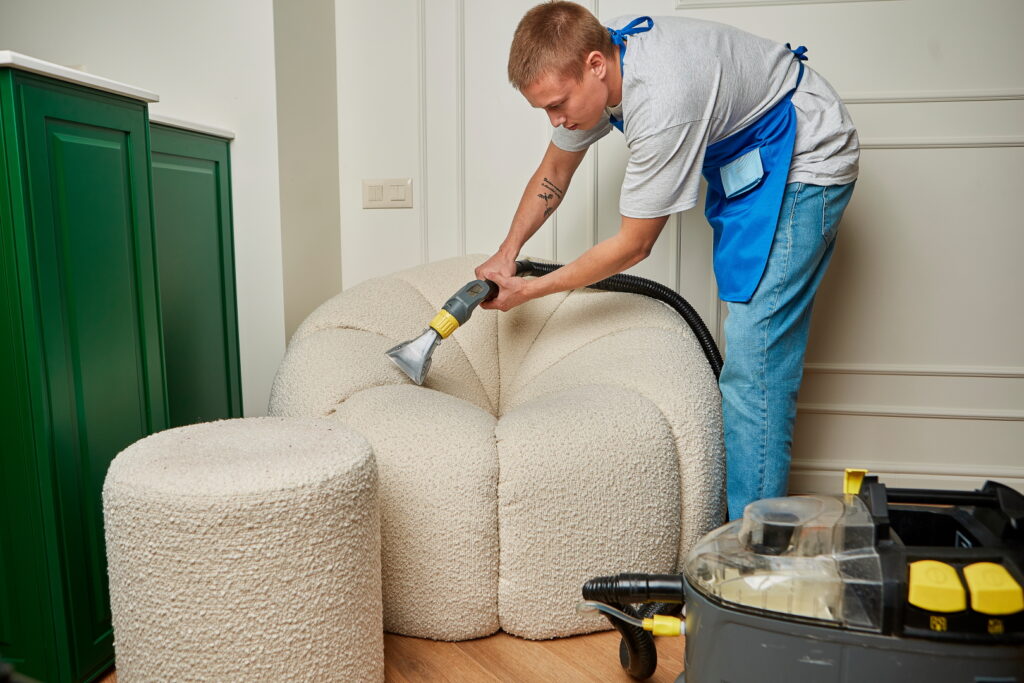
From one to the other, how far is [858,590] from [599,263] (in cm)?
92

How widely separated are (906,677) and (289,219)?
6.02 feet

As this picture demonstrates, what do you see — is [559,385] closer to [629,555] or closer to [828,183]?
[629,555]

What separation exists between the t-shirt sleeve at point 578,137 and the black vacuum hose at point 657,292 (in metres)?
0.29

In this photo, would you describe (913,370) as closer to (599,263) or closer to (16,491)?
(599,263)

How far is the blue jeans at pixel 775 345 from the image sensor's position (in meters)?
1.64

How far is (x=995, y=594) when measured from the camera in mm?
777

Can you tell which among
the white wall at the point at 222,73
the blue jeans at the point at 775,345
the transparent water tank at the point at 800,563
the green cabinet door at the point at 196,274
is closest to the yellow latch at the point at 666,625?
the transparent water tank at the point at 800,563

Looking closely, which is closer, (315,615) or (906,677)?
(906,677)

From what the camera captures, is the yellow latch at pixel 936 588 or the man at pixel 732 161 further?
the man at pixel 732 161

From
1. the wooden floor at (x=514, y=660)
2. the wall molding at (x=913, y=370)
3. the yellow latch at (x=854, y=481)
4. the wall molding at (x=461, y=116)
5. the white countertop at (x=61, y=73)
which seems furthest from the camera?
the wall molding at (x=461, y=116)

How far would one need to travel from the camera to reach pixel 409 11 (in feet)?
7.86

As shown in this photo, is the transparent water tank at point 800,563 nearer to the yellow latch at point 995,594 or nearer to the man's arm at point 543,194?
the yellow latch at point 995,594

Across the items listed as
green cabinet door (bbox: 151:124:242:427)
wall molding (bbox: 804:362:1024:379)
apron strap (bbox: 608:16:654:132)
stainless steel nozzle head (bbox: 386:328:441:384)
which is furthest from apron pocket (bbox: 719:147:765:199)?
green cabinet door (bbox: 151:124:242:427)

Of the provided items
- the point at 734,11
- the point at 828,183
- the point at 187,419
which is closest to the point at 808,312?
the point at 828,183
